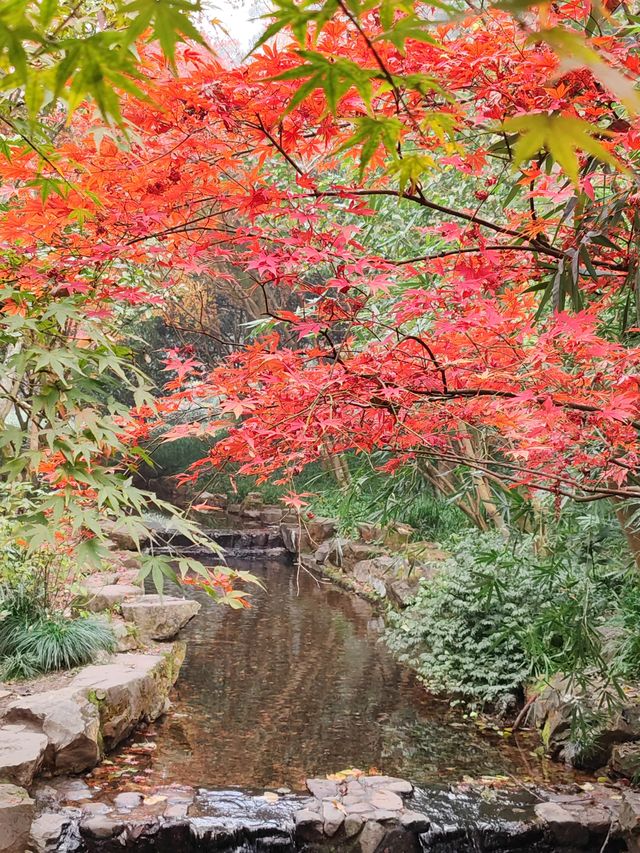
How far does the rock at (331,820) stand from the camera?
3656 mm

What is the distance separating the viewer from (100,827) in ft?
11.5

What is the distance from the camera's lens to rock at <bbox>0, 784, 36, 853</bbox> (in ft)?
10.2

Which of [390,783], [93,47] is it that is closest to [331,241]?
[93,47]

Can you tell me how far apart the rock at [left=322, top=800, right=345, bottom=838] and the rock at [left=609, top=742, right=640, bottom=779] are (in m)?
1.72

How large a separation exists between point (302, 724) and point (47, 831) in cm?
221

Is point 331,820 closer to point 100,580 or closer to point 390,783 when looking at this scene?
point 390,783

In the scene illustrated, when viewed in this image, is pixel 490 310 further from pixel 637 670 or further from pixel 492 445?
pixel 492 445

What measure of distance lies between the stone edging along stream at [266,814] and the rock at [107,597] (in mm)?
2071

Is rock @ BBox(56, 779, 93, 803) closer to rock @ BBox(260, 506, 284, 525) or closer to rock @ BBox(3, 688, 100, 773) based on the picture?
rock @ BBox(3, 688, 100, 773)

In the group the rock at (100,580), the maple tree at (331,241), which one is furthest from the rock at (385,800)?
the rock at (100,580)

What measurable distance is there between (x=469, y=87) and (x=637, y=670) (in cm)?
390

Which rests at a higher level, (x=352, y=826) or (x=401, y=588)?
(x=352, y=826)

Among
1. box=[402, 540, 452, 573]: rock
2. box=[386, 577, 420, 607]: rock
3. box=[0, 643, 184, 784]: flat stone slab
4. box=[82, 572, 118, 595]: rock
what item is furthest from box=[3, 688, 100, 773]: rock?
box=[386, 577, 420, 607]: rock

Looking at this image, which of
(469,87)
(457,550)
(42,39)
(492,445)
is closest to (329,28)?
(469,87)
